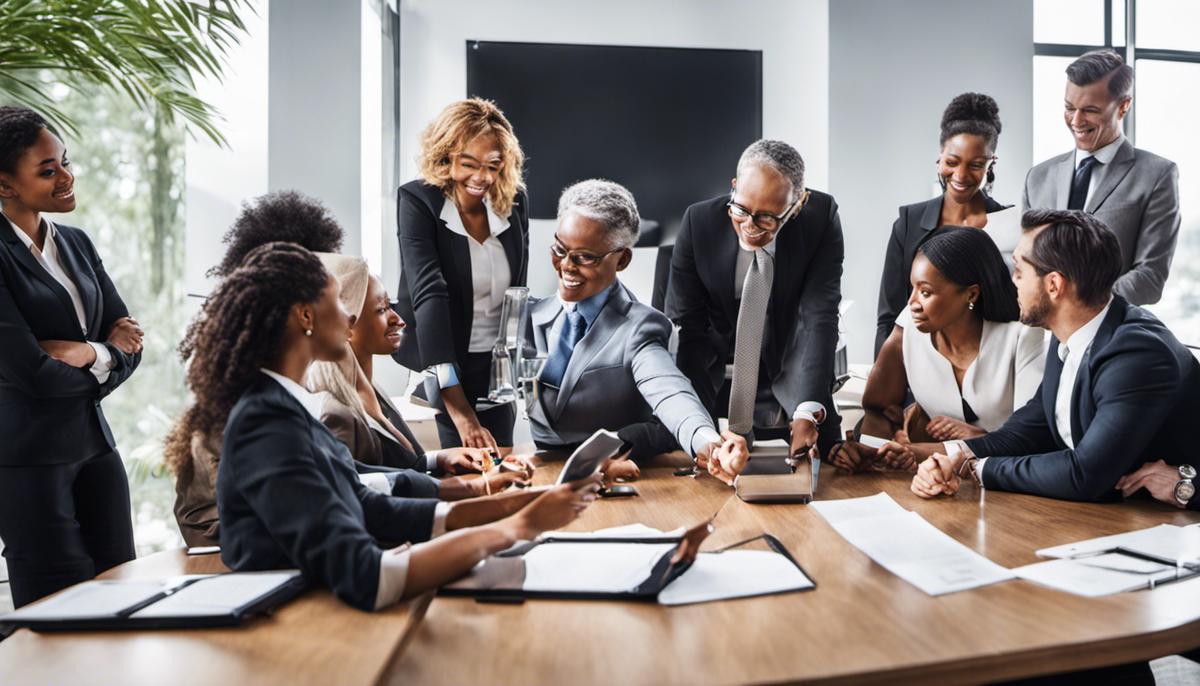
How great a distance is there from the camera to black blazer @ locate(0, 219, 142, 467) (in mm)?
2398

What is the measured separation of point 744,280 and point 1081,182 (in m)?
1.54

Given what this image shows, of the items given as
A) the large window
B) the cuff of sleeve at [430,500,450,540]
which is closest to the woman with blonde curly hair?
the cuff of sleeve at [430,500,450,540]

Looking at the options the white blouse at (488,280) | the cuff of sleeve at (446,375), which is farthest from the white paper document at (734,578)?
the white blouse at (488,280)

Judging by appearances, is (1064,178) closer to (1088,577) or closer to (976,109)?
(976,109)

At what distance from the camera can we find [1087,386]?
2.13m

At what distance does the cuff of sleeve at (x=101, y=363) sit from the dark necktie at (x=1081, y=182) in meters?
3.17

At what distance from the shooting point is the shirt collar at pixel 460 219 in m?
2.84

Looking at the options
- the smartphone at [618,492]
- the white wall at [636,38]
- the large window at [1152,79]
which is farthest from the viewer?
the large window at [1152,79]

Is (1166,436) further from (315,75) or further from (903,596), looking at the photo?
(315,75)

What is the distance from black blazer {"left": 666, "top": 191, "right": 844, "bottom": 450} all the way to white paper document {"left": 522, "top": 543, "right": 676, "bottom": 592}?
1.03 m

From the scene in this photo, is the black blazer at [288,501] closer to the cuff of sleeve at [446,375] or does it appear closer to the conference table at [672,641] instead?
the conference table at [672,641]

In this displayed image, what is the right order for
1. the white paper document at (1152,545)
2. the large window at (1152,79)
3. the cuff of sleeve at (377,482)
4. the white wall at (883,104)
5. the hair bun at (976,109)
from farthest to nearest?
the large window at (1152,79), the white wall at (883,104), the hair bun at (976,109), the cuff of sleeve at (377,482), the white paper document at (1152,545)

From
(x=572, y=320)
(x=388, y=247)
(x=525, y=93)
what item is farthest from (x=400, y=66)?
(x=572, y=320)

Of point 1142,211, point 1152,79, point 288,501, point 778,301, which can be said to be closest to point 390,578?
point 288,501
